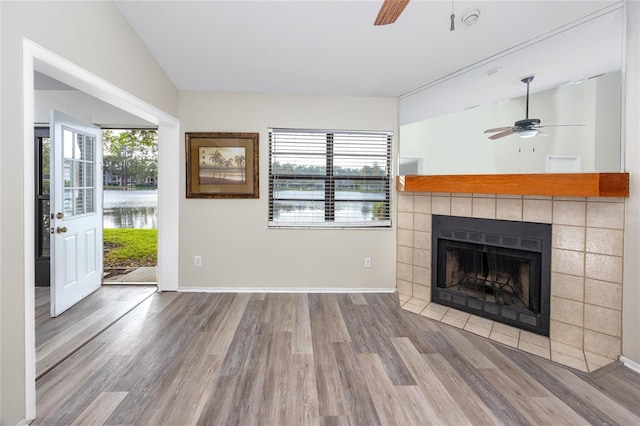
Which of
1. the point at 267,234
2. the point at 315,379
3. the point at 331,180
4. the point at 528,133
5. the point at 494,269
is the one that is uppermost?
the point at 528,133

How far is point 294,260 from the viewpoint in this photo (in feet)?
12.5

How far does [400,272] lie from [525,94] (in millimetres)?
2192

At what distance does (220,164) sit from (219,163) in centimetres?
2

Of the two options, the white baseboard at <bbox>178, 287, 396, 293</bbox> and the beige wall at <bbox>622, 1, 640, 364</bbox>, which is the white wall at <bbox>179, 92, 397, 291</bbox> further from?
the beige wall at <bbox>622, 1, 640, 364</bbox>

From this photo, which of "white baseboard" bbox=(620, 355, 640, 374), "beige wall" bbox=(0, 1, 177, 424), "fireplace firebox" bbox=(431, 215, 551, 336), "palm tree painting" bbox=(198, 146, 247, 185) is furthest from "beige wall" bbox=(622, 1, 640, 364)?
"beige wall" bbox=(0, 1, 177, 424)

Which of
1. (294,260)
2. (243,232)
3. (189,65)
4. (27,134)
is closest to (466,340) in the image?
(294,260)

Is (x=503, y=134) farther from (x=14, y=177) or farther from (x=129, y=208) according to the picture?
(x=129, y=208)

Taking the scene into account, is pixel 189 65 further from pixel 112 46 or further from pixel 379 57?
pixel 379 57

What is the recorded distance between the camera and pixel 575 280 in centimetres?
239

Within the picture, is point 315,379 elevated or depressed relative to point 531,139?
depressed

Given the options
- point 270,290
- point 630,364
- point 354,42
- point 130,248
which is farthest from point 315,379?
point 130,248

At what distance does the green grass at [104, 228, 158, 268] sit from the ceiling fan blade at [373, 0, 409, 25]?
513 centimetres

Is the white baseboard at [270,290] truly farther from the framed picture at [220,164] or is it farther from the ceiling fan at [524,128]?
the ceiling fan at [524,128]

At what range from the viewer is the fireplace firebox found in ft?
8.67
